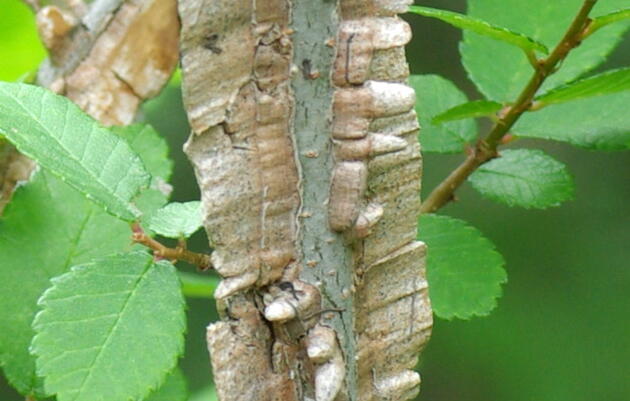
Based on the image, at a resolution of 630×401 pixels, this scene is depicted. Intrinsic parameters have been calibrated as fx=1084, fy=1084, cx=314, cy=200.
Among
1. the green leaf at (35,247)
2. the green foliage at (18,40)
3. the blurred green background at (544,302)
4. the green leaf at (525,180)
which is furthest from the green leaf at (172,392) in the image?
the blurred green background at (544,302)

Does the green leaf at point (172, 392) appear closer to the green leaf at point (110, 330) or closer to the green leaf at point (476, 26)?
the green leaf at point (110, 330)

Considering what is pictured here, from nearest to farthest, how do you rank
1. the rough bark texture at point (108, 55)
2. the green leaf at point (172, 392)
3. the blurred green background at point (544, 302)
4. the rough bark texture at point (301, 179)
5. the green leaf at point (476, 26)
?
the rough bark texture at point (301, 179)
the green leaf at point (476, 26)
the green leaf at point (172, 392)
the rough bark texture at point (108, 55)
the blurred green background at point (544, 302)

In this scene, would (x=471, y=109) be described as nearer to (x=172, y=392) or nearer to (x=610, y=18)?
(x=610, y=18)

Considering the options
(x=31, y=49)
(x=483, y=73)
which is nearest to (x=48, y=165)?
(x=483, y=73)

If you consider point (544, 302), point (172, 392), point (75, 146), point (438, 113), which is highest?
point (75, 146)

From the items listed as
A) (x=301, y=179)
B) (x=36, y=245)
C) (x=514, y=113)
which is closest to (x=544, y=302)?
(x=514, y=113)
